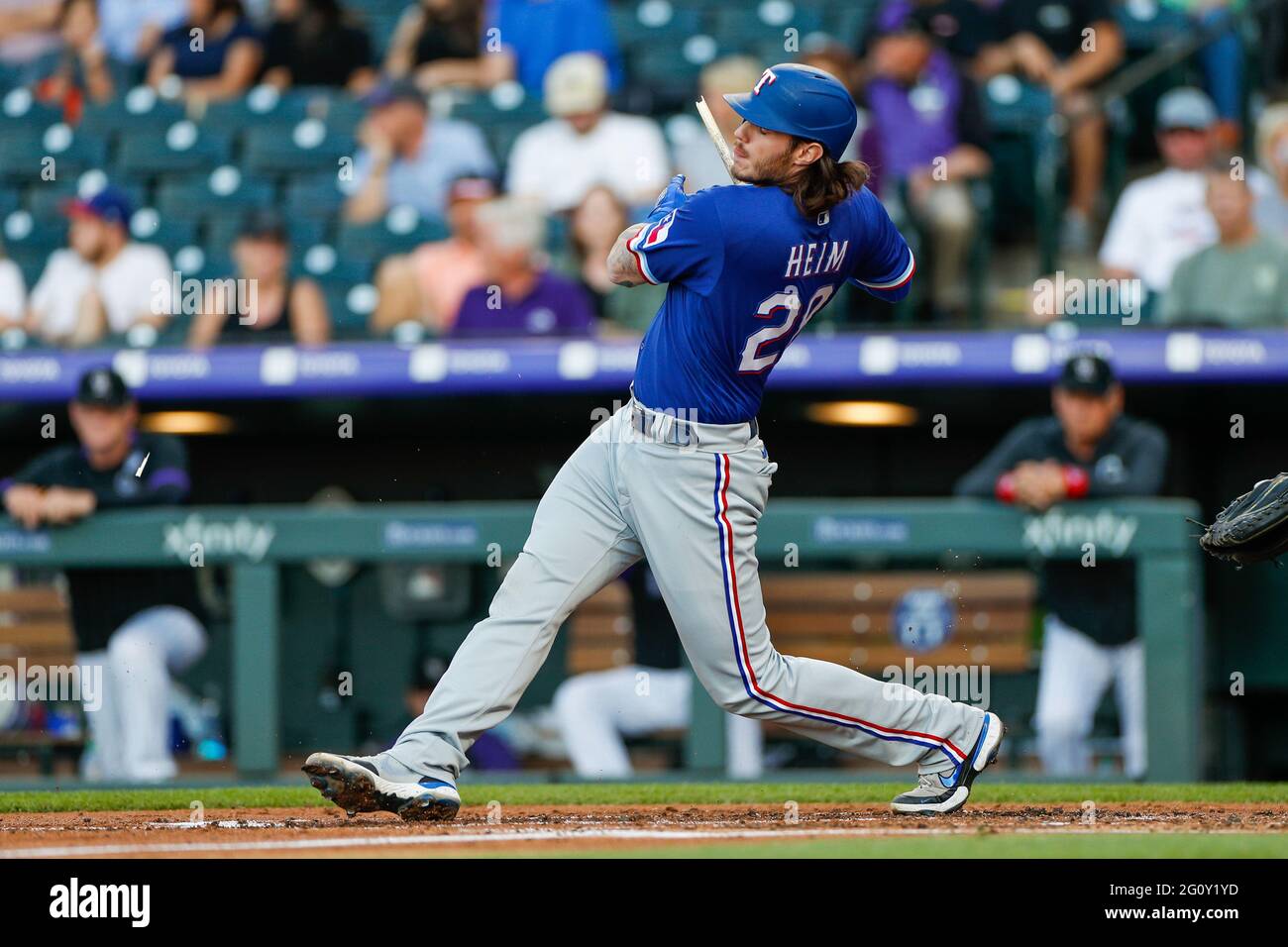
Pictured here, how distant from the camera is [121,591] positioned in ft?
21.7

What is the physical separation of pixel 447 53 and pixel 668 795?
5.15 metres

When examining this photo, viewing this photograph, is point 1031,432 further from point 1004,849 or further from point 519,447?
point 1004,849

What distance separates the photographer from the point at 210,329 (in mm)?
7805

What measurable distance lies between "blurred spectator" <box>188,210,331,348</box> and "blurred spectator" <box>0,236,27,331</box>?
0.86 m

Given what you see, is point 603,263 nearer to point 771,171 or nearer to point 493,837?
point 771,171

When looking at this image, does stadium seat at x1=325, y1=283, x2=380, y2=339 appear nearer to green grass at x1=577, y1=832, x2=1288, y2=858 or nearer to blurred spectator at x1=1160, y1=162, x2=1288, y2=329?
blurred spectator at x1=1160, y1=162, x2=1288, y2=329

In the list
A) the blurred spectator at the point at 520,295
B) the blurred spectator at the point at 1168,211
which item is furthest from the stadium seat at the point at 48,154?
the blurred spectator at the point at 1168,211

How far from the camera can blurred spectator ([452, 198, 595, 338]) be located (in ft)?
24.7

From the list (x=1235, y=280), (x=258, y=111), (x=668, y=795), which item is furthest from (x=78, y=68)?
(x=668, y=795)

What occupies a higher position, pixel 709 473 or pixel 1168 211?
pixel 1168 211

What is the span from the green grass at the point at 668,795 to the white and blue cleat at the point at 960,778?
0.62 metres

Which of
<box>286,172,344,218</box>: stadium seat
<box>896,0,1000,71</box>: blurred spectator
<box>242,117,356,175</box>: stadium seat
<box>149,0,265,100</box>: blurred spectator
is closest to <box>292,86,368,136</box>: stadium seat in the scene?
<box>242,117,356,175</box>: stadium seat
